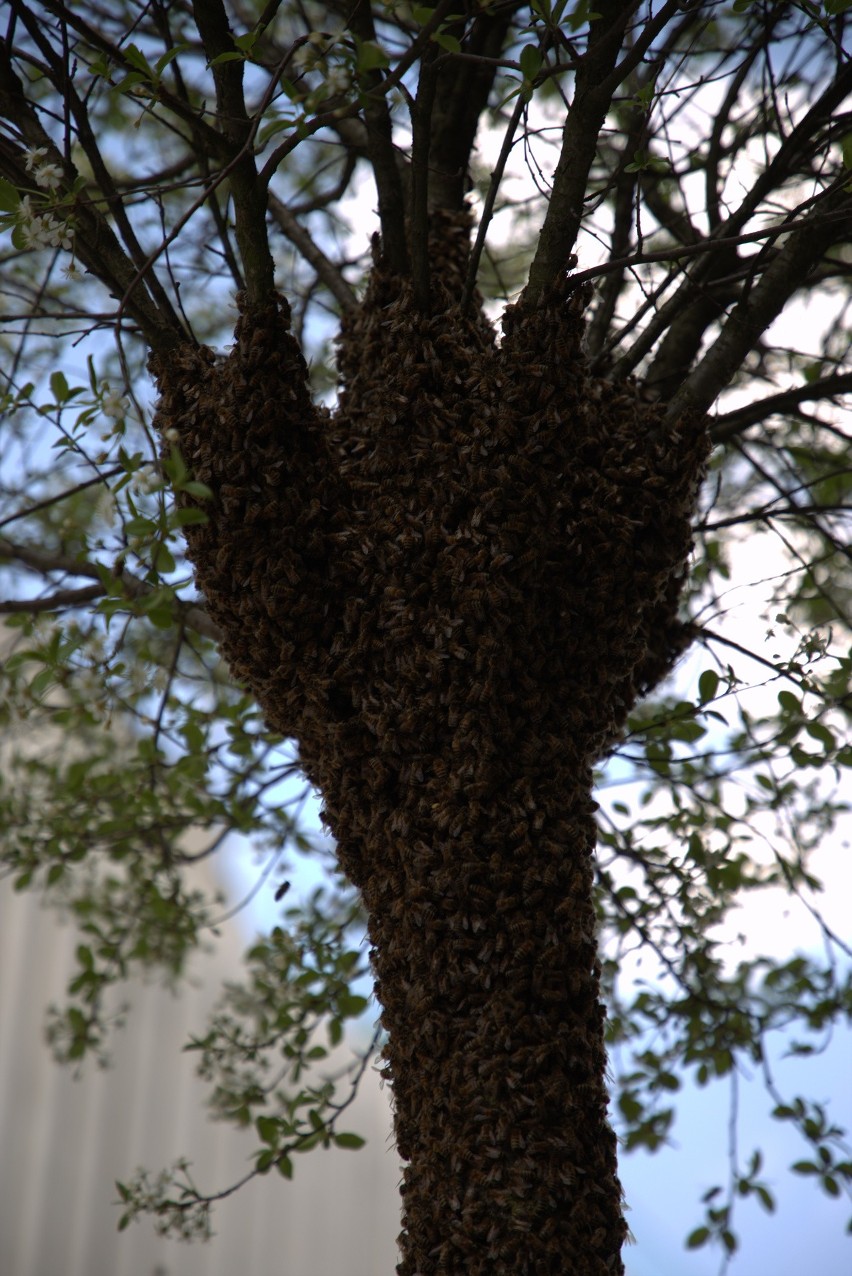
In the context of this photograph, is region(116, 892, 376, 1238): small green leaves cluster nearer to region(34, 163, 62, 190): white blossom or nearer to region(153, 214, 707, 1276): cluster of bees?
region(153, 214, 707, 1276): cluster of bees

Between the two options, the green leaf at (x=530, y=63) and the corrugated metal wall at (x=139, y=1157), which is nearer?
the green leaf at (x=530, y=63)

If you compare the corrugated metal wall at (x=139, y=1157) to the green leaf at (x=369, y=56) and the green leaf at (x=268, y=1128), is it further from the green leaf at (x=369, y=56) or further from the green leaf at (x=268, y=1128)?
the green leaf at (x=369, y=56)

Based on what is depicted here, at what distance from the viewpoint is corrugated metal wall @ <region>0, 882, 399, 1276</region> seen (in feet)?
12.1

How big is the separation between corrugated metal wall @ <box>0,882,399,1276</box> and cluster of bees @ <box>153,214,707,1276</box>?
2992 millimetres

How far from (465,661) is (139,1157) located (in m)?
3.70

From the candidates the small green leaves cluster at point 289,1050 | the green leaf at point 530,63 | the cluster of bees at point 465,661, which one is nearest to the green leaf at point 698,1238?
the small green leaves cluster at point 289,1050

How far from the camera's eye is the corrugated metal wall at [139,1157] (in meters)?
3.68

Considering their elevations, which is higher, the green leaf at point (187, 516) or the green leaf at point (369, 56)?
the green leaf at point (369, 56)

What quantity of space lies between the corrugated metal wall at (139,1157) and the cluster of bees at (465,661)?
2.99 meters

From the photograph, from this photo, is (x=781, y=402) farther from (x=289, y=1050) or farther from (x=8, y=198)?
(x=289, y=1050)

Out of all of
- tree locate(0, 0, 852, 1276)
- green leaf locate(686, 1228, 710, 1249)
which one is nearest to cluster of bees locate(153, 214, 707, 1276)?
tree locate(0, 0, 852, 1276)

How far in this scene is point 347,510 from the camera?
1.16 meters

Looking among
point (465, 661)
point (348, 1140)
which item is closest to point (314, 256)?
point (465, 661)

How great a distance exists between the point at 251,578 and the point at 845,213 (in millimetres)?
717
